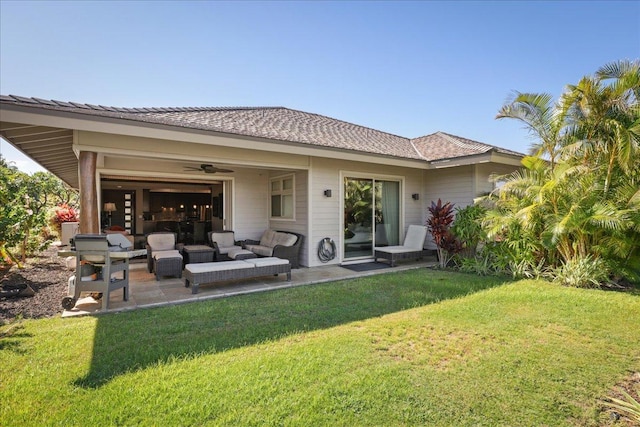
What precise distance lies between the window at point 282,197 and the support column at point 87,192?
192 inches

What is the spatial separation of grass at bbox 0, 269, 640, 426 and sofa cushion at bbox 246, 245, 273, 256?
3139 millimetres

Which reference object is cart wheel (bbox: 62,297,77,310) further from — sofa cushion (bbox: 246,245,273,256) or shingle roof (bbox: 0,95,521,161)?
sofa cushion (bbox: 246,245,273,256)

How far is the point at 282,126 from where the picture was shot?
9438 mm

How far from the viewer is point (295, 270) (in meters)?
8.22

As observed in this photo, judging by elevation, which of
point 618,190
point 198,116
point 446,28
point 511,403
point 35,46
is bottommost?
point 511,403

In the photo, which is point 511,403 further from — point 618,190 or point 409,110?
point 409,110

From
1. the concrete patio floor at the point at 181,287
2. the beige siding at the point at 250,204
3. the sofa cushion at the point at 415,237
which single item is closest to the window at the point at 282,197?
the beige siding at the point at 250,204

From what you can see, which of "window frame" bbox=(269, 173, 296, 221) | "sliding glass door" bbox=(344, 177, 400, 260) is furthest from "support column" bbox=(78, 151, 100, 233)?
"sliding glass door" bbox=(344, 177, 400, 260)

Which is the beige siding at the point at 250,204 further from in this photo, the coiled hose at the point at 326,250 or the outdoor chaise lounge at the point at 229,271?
the outdoor chaise lounge at the point at 229,271

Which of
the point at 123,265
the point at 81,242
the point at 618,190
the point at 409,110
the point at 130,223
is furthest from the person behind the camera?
the point at 130,223

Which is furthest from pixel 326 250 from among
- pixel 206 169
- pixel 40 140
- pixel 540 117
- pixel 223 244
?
pixel 40 140

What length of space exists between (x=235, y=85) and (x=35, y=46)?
5.44 metres

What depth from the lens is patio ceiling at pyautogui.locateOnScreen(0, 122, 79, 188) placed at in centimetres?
545

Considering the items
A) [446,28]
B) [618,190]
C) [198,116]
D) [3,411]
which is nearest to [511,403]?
[3,411]
